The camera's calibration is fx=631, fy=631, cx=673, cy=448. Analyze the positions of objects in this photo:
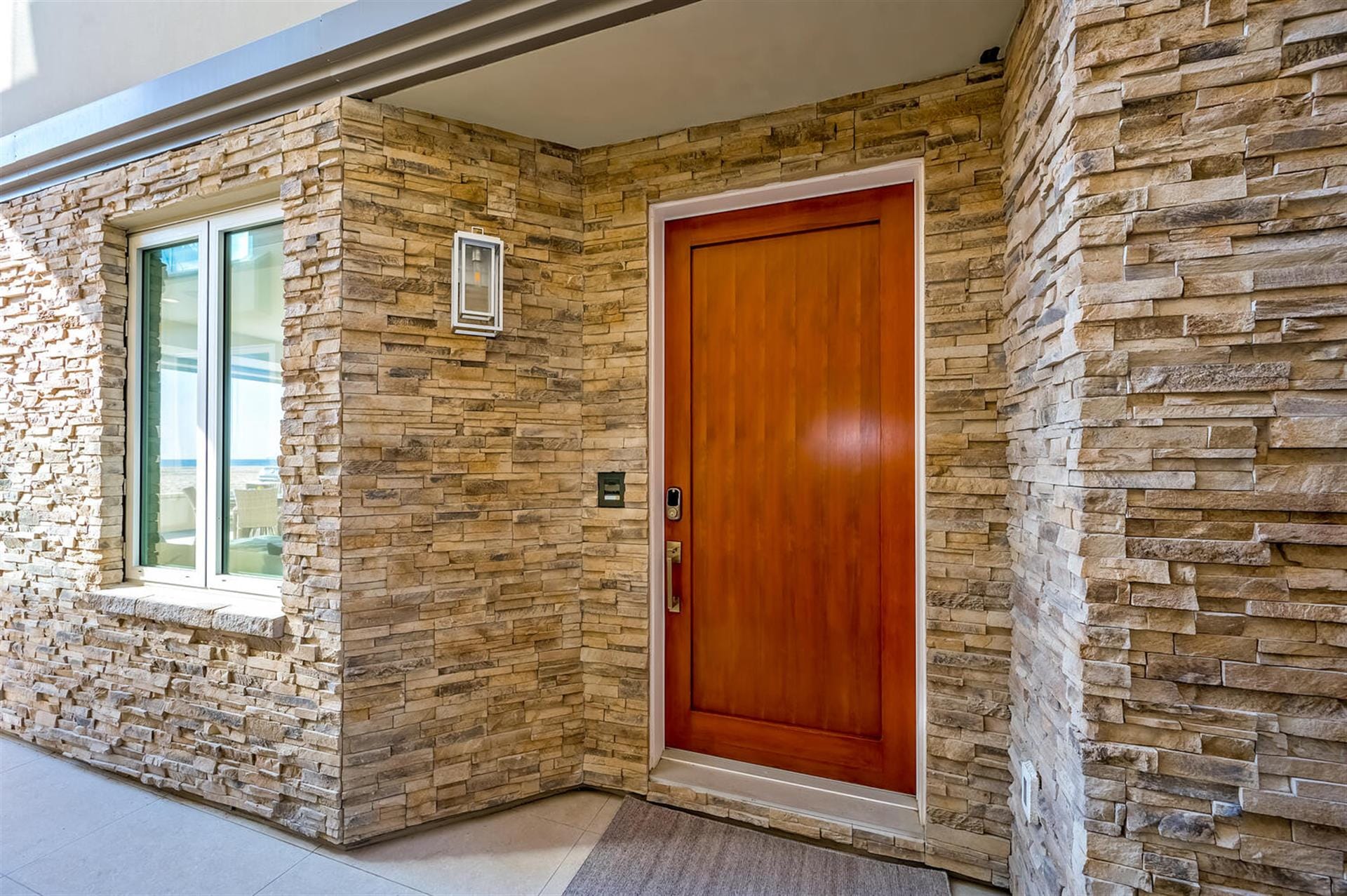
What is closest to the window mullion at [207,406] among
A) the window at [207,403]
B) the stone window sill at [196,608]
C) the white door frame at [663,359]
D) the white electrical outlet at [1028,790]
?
the window at [207,403]

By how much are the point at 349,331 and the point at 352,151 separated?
0.61 m

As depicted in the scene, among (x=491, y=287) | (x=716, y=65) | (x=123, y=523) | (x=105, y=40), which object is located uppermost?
(x=105, y=40)

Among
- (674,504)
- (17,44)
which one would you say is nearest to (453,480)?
(674,504)

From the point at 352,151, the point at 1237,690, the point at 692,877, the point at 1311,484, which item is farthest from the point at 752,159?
the point at 692,877

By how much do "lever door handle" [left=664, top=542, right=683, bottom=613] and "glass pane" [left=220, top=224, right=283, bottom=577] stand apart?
4.92 ft

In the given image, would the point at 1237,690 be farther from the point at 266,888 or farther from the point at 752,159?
the point at 266,888

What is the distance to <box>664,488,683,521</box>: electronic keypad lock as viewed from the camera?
2.54m

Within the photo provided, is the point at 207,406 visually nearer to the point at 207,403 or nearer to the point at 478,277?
the point at 207,403

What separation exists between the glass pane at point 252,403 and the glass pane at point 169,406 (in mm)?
214

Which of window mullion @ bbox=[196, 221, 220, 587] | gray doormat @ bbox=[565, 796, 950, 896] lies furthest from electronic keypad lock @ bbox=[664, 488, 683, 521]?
window mullion @ bbox=[196, 221, 220, 587]

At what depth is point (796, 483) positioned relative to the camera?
7.76ft

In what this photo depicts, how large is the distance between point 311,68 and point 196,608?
197cm

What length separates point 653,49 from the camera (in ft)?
6.23

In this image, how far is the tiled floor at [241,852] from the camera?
1.97m
